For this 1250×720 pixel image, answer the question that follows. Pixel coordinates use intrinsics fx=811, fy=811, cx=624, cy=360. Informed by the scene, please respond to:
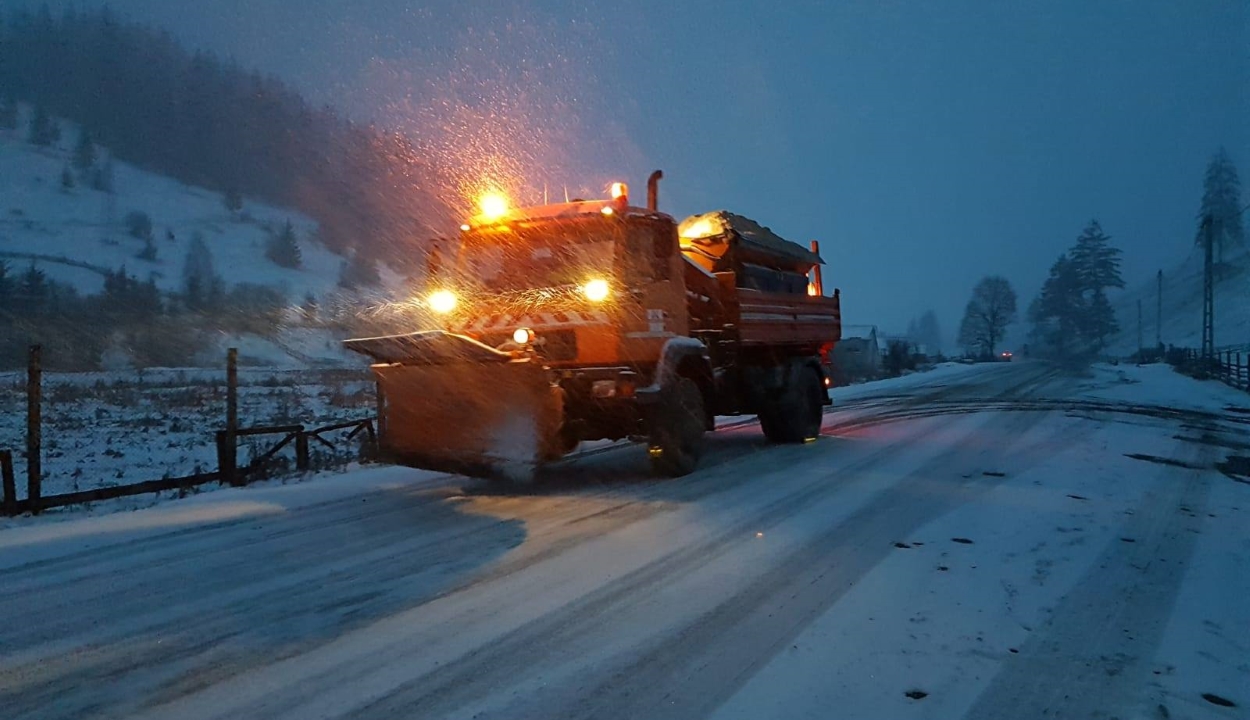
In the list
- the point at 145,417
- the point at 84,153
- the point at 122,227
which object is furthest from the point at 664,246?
the point at 84,153

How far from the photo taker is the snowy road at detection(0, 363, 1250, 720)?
3365 millimetres

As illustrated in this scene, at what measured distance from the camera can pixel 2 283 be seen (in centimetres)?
3994

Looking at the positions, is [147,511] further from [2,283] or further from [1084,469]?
[2,283]

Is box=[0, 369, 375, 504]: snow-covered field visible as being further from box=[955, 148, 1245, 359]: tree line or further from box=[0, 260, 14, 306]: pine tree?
box=[955, 148, 1245, 359]: tree line

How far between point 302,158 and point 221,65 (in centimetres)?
2634

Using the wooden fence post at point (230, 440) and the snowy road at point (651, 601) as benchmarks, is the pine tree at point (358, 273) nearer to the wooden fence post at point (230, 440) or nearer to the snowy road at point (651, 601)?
the wooden fence post at point (230, 440)

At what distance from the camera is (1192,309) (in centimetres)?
9312

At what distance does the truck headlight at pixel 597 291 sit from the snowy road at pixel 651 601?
189 centimetres

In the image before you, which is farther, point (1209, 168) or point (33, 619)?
point (1209, 168)

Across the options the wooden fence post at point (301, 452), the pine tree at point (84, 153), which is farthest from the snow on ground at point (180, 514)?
the pine tree at point (84, 153)

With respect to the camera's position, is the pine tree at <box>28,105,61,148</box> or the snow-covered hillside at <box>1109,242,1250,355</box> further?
the pine tree at <box>28,105,61,148</box>

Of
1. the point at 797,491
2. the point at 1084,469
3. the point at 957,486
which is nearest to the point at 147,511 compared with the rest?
the point at 797,491

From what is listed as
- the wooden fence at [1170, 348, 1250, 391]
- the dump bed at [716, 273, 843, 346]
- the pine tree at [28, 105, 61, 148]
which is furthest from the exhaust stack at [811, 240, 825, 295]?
the pine tree at [28, 105, 61, 148]

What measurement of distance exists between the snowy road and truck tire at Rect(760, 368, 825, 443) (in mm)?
3370
